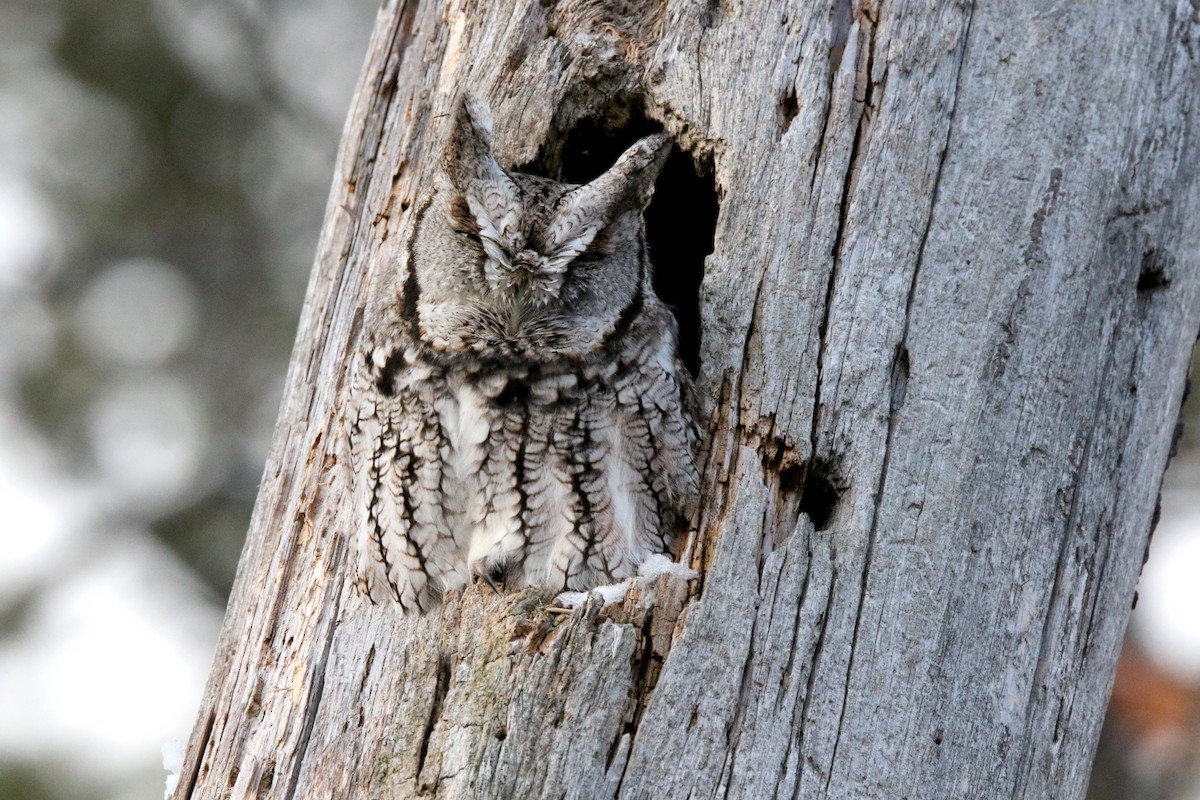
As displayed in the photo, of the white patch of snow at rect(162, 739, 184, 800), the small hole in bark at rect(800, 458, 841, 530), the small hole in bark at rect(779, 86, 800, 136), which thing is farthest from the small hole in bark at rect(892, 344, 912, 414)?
the white patch of snow at rect(162, 739, 184, 800)

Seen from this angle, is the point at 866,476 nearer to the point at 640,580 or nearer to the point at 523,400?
the point at 640,580

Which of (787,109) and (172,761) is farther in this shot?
(172,761)

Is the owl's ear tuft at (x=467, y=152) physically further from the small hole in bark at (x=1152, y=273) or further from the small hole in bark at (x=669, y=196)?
the small hole in bark at (x=1152, y=273)

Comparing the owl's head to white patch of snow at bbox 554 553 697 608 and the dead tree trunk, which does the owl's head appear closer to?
the dead tree trunk

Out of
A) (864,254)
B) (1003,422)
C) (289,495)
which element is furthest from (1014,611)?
(289,495)

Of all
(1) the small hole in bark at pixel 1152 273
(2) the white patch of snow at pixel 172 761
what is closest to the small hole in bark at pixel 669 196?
(1) the small hole in bark at pixel 1152 273

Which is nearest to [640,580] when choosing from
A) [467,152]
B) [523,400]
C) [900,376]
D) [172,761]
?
[523,400]

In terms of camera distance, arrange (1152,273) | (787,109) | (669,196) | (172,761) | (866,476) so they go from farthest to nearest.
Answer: (669,196)
(172,761)
(787,109)
(1152,273)
(866,476)

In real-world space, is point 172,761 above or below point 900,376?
below
